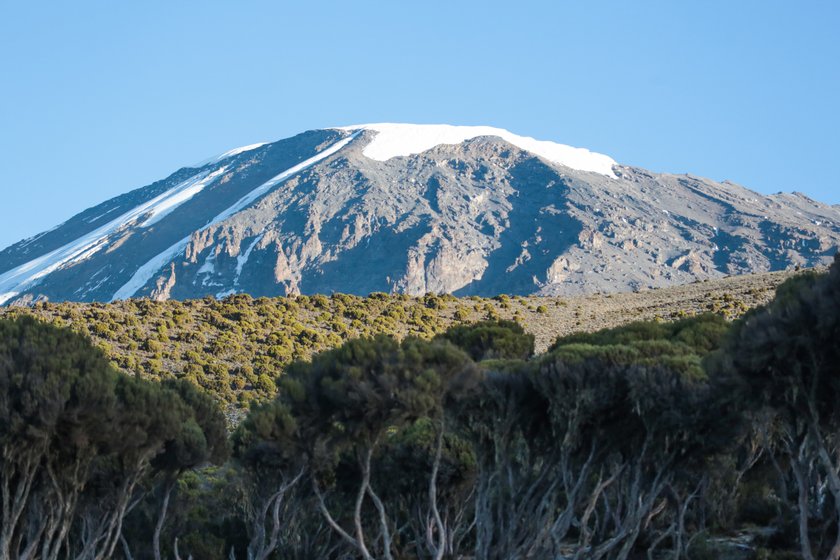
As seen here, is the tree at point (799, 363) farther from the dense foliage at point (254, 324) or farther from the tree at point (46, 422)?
the dense foliage at point (254, 324)

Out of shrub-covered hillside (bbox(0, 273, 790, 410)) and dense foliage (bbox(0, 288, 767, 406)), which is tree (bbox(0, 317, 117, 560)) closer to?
dense foliage (bbox(0, 288, 767, 406))

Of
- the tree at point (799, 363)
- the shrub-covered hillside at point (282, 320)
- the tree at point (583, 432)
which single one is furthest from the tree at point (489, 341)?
the tree at point (799, 363)

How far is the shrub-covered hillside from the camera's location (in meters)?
46.6

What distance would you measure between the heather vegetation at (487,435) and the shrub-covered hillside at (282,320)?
17245mm

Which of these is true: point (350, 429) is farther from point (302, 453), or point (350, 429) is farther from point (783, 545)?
point (783, 545)

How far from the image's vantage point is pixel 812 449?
1973 centimetres

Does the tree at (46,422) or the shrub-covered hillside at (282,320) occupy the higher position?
the tree at (46,422)

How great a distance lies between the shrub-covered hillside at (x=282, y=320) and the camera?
Answer: 4662 cm

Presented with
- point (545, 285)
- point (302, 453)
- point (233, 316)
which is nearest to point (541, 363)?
point (302, 453)

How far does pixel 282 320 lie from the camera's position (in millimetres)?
57375

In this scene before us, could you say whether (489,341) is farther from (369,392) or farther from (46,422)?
(46,422)

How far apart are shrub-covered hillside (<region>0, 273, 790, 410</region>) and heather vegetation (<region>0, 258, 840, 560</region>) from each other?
17245 mm

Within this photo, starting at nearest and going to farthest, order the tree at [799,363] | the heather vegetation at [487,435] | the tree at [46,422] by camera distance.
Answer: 1. the tree at [799,363]
2. the heather vegetation at [487,435]
3. the tree at [46,422]

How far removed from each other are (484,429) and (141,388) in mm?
7048
